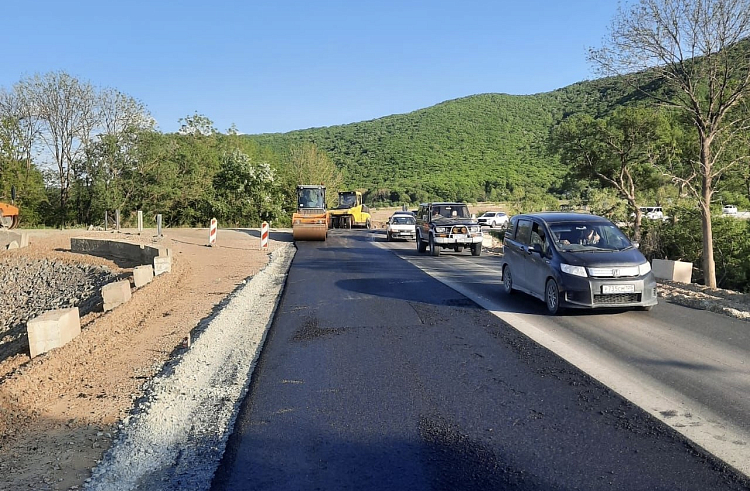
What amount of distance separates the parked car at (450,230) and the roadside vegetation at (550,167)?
6225mm

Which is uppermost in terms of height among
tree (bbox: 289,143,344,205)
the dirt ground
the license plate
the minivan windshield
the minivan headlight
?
tree (bbox: 289,143,344,205)

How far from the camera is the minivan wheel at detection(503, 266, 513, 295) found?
488 inches

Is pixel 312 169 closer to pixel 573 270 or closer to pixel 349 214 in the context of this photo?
pixel 349 214

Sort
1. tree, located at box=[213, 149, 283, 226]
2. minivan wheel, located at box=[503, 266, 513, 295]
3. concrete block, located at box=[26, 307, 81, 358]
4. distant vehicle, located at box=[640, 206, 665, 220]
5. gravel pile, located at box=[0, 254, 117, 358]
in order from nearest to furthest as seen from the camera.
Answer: concrete block, located at box=[26, 307, 81, 358] → minivan wheel, located at box=[503, 266, 513, 295] → gravel pile, located at box=[0, 254, 117, 358] → distant vehicle, located at box=[640, 206, 665, 220] → tree, located at box=[213, 149, 283, 226]

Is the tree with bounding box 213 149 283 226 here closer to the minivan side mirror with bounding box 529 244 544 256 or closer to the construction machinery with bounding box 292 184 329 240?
the construction machinery with bounding box 292 184 329 240

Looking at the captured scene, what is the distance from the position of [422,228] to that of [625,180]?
14.0 metres

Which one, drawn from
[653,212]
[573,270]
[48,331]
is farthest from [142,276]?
[653,212]

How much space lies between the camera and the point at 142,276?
47.3ft

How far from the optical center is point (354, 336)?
8594mm

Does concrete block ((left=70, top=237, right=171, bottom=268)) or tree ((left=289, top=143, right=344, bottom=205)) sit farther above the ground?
tree ((left=289, top=143, right=344, bottom=205))

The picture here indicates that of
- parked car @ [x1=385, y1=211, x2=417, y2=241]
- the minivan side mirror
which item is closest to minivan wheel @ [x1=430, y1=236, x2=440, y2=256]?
parked car @ [x1=385, y1=211, x2=417, y2=241]

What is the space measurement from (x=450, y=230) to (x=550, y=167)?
232 ft

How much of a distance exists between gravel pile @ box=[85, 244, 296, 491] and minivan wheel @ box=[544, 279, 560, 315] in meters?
4.57

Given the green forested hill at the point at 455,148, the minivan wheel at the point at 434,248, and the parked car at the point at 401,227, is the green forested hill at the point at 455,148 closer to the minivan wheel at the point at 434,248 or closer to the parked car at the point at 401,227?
the parked car at the point at 401,227
